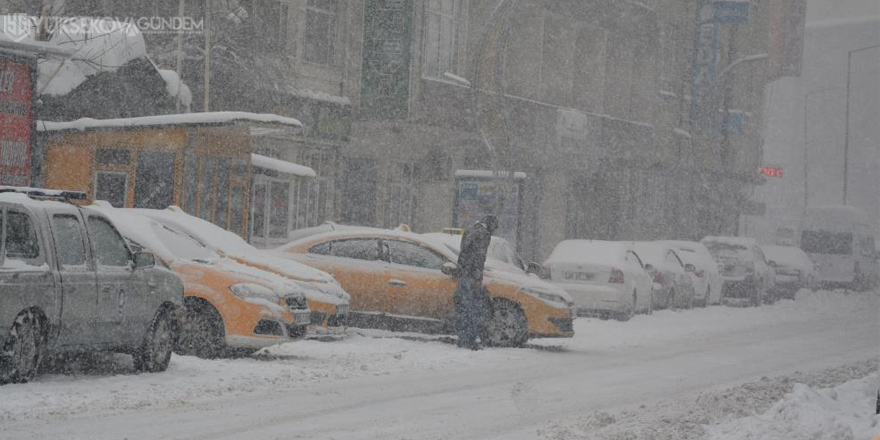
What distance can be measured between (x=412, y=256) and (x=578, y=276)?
6.53 metres

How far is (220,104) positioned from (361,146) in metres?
5.14

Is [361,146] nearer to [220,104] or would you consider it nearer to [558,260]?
[220,104]

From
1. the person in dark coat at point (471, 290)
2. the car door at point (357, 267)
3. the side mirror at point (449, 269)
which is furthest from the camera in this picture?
the car door at point (357, 267)

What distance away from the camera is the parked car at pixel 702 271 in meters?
30.5

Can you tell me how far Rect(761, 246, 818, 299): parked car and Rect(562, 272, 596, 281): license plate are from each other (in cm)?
1411

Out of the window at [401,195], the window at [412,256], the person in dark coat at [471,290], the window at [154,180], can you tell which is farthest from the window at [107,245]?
the window at [401,195]

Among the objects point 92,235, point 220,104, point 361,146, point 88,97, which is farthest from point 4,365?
point 361,146

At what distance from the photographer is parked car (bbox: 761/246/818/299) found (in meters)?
38.2

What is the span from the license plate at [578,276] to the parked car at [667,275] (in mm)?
3397

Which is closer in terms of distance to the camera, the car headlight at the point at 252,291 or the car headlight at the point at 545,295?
the car headlight at the point at 252,291

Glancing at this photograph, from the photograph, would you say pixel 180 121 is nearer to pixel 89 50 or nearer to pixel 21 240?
pixel 89 50

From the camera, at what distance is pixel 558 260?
24.1 m

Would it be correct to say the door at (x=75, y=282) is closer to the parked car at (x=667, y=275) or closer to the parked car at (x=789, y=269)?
the parked car at (x=667, y=275)

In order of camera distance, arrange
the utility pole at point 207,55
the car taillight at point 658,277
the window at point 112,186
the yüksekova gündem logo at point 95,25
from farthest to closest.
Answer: the car taillight at point 658,277, the utility pole at point 207,55, the yüksekova gündem logo at point 95,25, the window at point 112,186
